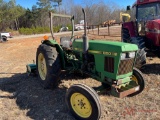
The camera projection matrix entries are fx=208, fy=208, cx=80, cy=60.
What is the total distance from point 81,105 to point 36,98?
1.45 meters

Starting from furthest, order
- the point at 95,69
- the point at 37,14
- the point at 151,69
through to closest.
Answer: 1. the point at 37,14
2. the point at 151,69
3. the point at 95,69

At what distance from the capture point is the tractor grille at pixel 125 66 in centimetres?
378

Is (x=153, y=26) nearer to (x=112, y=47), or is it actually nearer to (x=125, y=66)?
(x=125, y=66)

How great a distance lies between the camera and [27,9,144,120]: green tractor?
3568mm

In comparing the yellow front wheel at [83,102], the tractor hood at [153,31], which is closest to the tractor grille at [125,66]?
the yellow front wheel at [83,102]

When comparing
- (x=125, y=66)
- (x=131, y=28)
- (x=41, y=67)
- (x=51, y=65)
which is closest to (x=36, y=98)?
(x=51, y=65)

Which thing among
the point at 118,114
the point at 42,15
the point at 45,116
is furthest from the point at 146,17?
the point at 42,15

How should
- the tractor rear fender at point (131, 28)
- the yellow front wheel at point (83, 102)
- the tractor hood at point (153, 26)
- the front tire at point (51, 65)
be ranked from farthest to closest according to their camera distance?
the tractor rear fender at point (131, 28), the tractor hood at point (153, 26), the front tire at point (51, 65), the yellow front wheel at point (83, 102)

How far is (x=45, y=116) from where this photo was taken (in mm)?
3934

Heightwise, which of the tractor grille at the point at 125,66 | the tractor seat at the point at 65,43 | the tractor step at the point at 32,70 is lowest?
the tractor step at the point at 32,70

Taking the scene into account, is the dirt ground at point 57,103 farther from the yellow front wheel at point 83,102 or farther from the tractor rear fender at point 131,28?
the tractor rear fender at point 131,28

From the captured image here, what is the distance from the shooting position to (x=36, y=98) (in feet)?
15.5

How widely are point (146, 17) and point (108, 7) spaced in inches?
1798

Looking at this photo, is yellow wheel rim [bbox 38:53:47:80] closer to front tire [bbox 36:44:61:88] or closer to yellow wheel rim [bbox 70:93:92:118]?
front tire [bbox 36:44:61:88]
